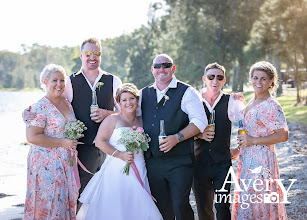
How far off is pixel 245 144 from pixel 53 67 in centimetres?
256

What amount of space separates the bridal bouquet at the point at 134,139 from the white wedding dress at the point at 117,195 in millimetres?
185

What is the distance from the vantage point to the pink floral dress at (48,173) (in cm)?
605

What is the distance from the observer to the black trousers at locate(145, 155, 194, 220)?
19.6ft

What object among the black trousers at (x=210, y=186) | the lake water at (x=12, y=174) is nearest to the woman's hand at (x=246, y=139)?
Result: the black trousers at (x=210, y=186)

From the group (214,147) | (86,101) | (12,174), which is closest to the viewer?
(214,147)

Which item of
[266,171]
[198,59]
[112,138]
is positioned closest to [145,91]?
[112,138]

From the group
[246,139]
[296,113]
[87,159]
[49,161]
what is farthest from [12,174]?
[296,113]

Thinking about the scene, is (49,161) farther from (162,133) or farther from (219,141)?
(219,141)

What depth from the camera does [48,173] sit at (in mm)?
6078

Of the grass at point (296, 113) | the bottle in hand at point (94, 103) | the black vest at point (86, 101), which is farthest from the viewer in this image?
the grass at point (296, 113)

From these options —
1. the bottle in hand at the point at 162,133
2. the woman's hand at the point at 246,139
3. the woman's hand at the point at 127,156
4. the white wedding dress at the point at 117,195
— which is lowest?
the white wedding dress at the point at 117,195

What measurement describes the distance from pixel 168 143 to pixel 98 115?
1.21 metres

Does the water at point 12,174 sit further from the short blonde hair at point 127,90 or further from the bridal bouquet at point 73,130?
the short blonde hair at point 127,90

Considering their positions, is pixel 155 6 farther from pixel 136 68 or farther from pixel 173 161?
pixel 173 161
